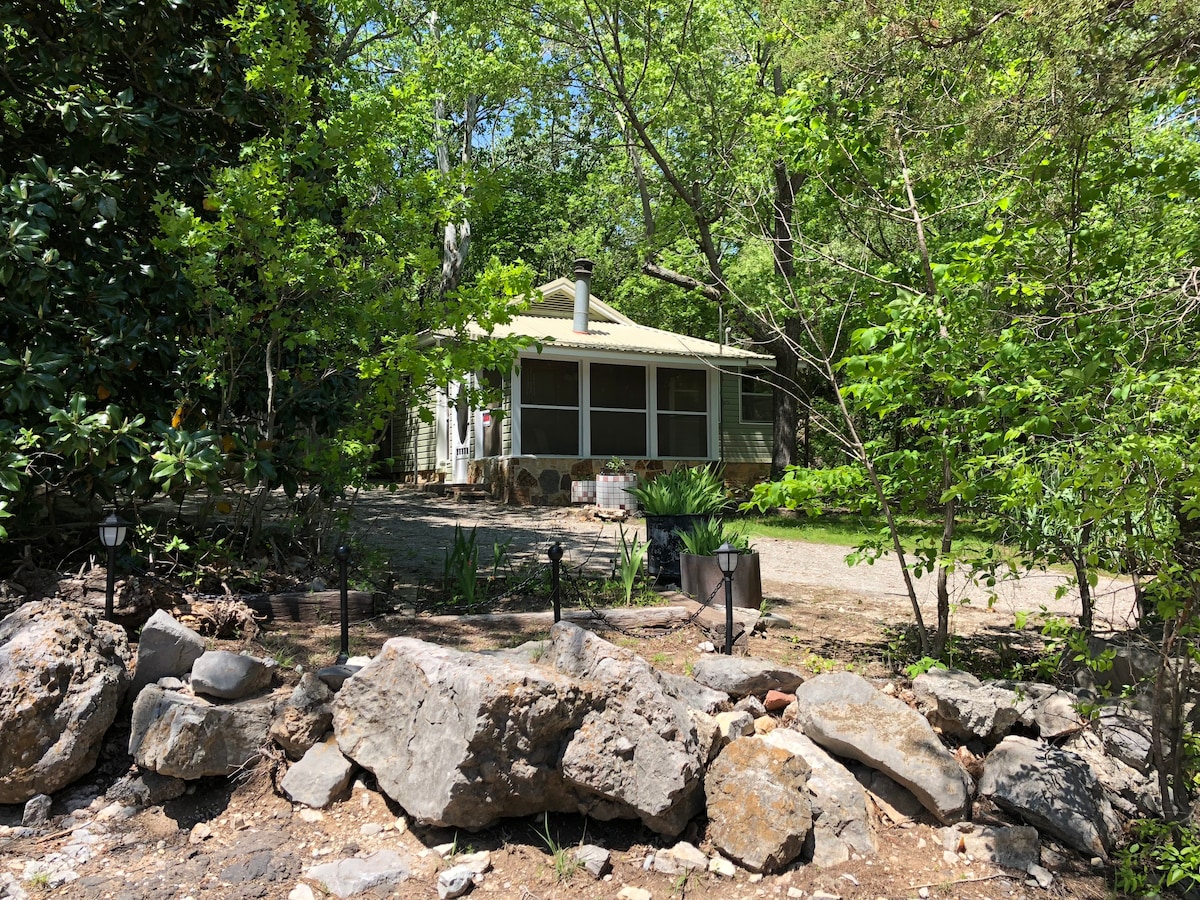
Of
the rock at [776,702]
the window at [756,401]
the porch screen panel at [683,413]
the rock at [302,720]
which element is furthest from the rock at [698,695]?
the window at [756,401]

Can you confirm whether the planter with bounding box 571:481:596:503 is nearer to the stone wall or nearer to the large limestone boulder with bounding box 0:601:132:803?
the stone wall

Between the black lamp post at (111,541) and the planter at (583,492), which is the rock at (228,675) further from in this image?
the planter at (583,492)

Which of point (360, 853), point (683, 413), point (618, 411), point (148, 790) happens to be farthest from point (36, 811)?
point (683, 413)

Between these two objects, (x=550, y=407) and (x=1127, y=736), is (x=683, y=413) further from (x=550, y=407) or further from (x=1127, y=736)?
(x=1127, y=736)

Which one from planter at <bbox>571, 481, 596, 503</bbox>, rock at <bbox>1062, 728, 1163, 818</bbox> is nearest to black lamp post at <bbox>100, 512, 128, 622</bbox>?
rock at <bbox>1062, 728, 1163, 818</bbox>

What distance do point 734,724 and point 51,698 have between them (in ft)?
9.70

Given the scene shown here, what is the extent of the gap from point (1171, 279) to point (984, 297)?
2.78 ft

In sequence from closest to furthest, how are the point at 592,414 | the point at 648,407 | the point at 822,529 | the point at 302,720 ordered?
the point at 302,720 → the point at 822,529 → the point at 592,414 → the point at 648,407

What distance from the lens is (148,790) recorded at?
146 inches

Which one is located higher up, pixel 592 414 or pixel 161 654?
pixel 592 414

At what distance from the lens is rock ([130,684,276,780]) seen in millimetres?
3633

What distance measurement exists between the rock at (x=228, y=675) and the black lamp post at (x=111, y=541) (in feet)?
2.37

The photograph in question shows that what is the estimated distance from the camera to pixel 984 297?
4.72m

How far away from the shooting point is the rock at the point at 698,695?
163 inches
